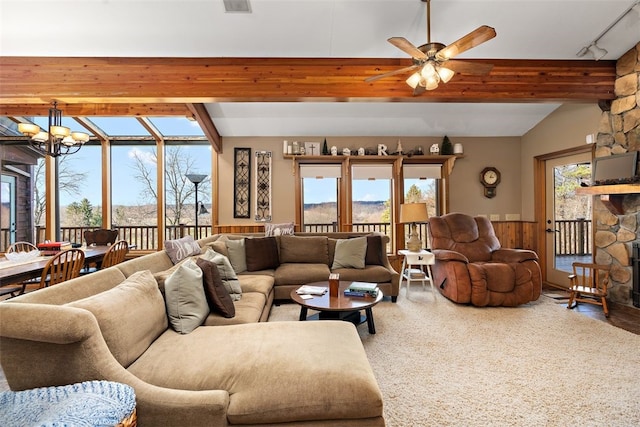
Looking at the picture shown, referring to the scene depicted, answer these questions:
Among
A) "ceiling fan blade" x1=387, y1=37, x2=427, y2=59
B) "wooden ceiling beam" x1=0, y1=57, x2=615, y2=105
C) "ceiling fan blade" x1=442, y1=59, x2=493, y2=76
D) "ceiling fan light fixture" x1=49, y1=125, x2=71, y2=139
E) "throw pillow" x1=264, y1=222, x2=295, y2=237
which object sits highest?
"wooden ceiling beam" x1=0, y1=57, x2=615, y2=105

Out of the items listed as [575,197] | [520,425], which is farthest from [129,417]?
[575,197]

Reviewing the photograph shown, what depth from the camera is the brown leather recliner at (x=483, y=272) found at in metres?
3.57

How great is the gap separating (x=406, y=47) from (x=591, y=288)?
3688 mm

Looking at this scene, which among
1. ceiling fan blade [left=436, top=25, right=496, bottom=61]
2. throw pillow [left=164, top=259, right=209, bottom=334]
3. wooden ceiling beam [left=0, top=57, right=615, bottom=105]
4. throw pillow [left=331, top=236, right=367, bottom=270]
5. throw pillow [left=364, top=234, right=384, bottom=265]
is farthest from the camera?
throw pillow [left=364, top=234, right=384, bottom=265]

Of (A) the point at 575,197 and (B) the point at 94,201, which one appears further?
(B) the point at 94,201

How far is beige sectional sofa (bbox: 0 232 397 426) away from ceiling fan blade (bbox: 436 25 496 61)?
7.45 feet

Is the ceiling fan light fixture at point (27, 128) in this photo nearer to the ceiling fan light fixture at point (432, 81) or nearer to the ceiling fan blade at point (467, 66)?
the ceiling fan light fixture at point (432, 81)

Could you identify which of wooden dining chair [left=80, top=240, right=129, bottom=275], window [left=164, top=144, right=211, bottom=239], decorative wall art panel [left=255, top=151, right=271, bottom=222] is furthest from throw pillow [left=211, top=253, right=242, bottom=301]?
window [left=164, top=144, right=211, bottom=239]

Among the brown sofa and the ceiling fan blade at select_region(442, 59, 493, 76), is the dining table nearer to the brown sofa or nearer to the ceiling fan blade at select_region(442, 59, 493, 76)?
the brown sofa

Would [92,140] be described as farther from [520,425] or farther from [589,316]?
[589,316]

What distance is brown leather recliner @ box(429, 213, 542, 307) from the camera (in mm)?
3566

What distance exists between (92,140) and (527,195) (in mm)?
8203

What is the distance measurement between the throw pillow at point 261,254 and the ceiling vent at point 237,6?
2.64 meters

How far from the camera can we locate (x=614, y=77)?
3.65 meters
